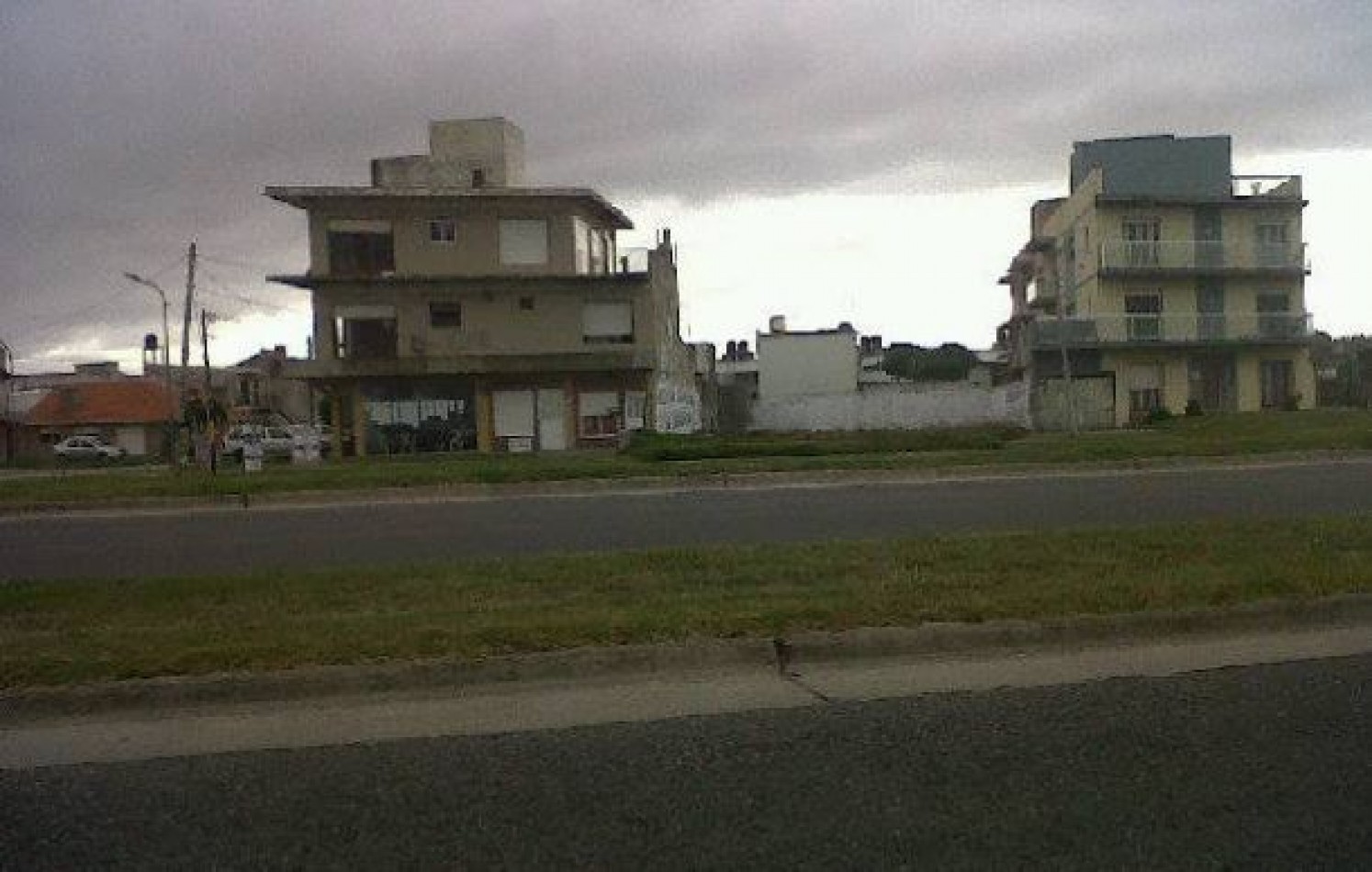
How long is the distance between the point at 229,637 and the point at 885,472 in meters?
18.2

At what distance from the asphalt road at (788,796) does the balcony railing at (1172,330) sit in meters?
44.4

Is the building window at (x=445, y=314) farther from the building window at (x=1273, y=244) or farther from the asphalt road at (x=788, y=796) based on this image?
the asphalt road at (x=788, y=796)

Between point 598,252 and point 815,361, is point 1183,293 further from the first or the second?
Answer: point 598,252

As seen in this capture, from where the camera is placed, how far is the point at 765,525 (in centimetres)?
1521

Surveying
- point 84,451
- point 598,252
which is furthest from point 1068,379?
point 84,451

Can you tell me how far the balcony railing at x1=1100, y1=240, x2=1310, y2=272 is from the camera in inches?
1956

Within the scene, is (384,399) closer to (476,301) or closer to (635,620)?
(476,301)

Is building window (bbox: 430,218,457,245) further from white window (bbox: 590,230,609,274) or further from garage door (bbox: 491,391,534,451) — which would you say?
garage door (bbox: 491,391,534,451)

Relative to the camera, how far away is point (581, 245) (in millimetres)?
46625

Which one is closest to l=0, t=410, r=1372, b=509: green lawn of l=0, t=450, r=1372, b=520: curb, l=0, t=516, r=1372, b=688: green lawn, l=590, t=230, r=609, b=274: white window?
l=0, t=450, r=1372, b=520: curb

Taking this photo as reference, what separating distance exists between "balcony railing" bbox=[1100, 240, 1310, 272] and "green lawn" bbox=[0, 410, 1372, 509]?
15838 mm

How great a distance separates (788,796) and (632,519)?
1197 cm

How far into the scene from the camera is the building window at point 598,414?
45.7 metres

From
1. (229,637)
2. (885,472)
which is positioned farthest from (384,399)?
(229,637)
